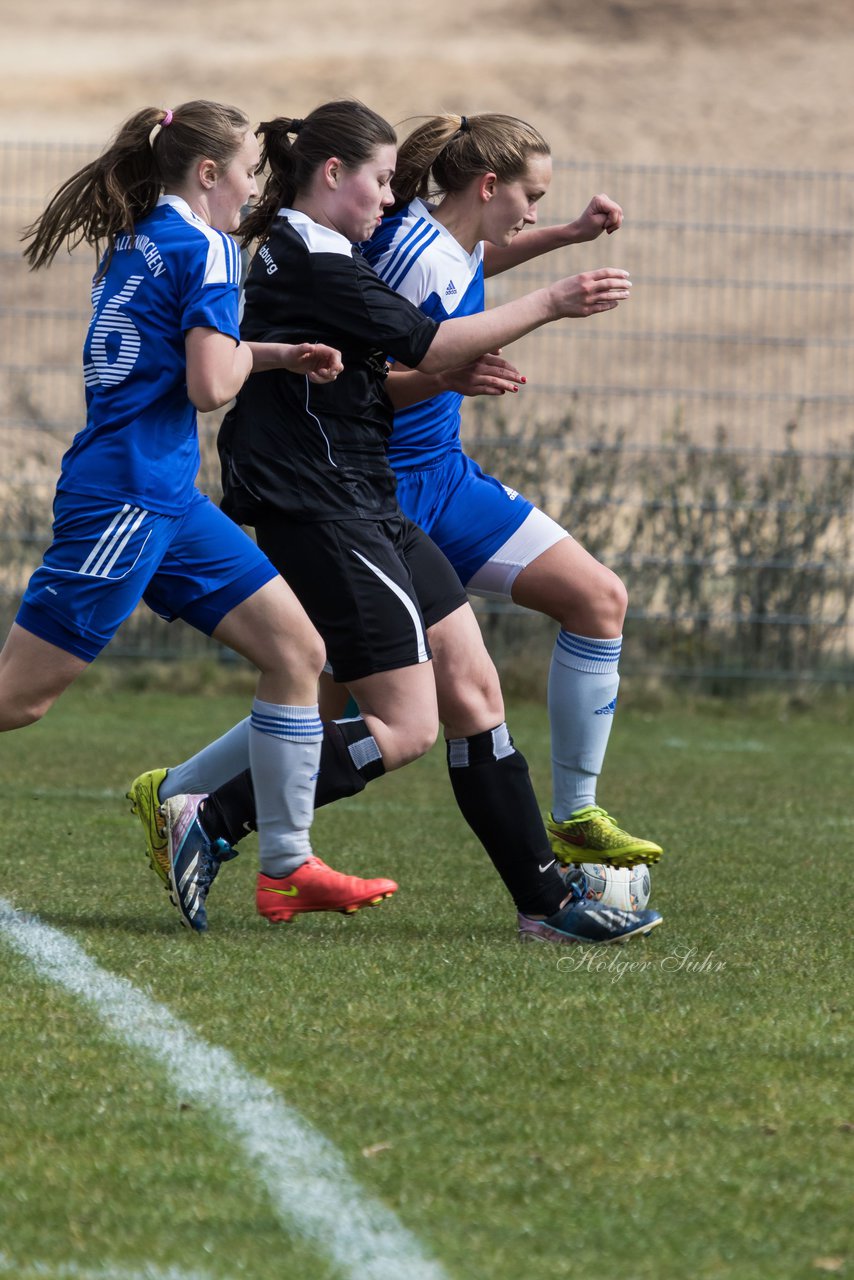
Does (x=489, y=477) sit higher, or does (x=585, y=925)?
(x=489, y=477)

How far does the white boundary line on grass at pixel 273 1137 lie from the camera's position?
261 centimetres

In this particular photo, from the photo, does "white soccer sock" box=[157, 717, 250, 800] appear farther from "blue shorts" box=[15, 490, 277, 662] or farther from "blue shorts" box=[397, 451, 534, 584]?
"blue shorts" box=[397, 451, 534, 584]

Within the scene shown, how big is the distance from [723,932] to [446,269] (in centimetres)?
175

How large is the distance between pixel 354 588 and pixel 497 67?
31.7 meters

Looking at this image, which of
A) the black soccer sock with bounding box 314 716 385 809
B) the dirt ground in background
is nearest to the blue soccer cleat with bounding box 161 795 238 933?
the black soccer sock with bounding box 314 716 385 809

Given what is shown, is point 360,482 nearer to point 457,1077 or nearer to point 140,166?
point 140,166

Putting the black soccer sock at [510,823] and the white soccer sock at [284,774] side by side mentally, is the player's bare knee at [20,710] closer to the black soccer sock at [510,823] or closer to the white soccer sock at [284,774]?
the white soccer sock at [284,774]

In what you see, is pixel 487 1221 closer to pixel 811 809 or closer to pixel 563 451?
pixel 811 809

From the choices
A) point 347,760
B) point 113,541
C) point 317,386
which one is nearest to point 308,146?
point 317,386

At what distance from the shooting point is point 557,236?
5.40 m

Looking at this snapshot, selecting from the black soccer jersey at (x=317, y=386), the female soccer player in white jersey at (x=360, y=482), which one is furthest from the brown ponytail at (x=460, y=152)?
the black soccer jersey at (x=317, y=386)

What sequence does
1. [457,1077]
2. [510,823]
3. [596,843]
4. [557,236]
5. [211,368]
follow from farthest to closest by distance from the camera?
[557,236] → [596,843] → [510,823] → [211,368] → [457,1077]

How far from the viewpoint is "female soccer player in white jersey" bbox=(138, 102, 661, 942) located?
14.9ft

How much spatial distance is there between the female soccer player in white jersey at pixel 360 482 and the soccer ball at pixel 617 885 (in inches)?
5.0
